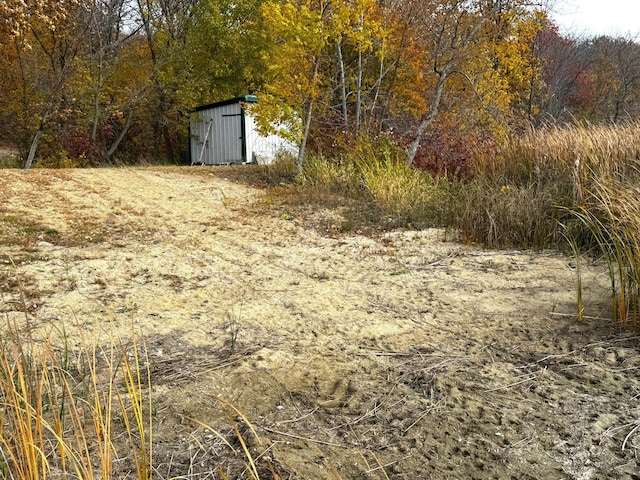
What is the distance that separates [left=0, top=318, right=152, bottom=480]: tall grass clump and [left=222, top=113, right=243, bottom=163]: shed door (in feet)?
42.8

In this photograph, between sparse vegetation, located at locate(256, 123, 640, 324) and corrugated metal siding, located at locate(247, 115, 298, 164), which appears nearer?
sparse vegetation, located at locate(256, 123, 640, 324)

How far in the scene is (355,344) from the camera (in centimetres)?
291

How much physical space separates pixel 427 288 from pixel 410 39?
327 inches

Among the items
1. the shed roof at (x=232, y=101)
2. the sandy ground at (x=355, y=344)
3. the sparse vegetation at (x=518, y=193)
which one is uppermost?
the shed roof at (x=232, y=101)

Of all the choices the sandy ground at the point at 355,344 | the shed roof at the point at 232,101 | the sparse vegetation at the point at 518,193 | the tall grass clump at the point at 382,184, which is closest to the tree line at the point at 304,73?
the tall grass clump at the point at 382,184

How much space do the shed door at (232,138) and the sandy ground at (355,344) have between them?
9.53 metres

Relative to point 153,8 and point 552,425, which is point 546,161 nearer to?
point 552,425

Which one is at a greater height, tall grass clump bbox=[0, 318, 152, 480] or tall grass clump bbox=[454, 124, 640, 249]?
tall grass clump bbox=[454, 124, 640, 249]

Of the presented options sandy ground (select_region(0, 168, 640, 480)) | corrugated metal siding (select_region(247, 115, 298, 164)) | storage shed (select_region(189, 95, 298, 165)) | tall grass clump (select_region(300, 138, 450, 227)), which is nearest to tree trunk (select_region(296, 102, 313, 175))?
tall grass clump (select_region(300, 138, 450, 227))

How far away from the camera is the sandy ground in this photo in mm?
1881

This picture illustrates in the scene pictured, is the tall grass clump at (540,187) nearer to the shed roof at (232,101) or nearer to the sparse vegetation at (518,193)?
the sparse vegetation at (518,193)

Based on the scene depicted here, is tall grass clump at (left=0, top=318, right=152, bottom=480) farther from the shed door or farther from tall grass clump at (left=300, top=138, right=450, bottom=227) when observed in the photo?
the shed door

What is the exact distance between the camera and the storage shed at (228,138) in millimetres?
14706

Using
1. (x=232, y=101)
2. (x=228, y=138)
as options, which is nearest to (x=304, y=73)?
(x=232, y=101)
